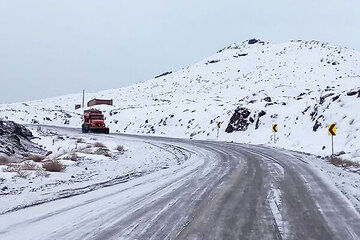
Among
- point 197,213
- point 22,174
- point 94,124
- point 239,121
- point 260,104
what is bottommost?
point 197,213

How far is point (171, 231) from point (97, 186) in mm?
4934

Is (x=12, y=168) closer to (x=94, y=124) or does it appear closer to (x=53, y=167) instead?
(x=53, y=167)

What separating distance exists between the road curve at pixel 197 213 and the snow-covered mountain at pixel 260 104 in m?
10.4

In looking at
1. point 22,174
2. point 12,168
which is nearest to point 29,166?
point 12,168

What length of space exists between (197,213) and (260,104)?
33210 mm

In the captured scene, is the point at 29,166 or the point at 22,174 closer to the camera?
the point at 22,174

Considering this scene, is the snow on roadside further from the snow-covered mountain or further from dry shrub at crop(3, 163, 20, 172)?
the snow-covered mountain

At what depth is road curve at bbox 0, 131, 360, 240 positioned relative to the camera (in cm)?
604

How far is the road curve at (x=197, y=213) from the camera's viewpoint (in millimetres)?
6035

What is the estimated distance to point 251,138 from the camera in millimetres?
33375

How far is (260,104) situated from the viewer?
3941cm

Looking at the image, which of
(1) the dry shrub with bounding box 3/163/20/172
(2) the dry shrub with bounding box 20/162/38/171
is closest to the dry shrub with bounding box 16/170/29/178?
(1) the dry shrub with bounding box 3/163/20/172

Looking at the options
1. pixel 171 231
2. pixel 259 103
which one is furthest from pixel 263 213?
pixel 259 103

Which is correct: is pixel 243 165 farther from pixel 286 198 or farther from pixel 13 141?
pixel 13 141
